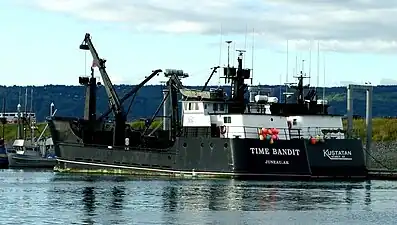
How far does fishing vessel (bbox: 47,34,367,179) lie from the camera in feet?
247

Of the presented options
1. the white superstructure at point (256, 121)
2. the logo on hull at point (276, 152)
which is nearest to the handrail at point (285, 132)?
the white superstructure at point (256, 121)

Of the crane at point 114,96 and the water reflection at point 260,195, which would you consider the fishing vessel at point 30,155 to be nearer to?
the crane at point 114,96

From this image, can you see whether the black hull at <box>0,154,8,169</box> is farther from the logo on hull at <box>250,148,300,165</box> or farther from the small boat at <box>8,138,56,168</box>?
the logo on hull at <box>250,148,300,165</box>

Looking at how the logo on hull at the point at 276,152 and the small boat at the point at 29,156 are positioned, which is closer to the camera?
the logo on hull at the point at 276,152

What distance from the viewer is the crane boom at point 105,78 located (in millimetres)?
89444

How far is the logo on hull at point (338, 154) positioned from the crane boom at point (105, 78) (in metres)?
20.7

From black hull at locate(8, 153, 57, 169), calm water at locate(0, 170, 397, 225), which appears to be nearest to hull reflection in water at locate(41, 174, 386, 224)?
calm water at locate(0, 170, 397, 225)

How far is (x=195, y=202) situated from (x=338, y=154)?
2014 cm

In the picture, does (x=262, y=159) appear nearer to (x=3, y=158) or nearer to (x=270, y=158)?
(x=270, y=158)

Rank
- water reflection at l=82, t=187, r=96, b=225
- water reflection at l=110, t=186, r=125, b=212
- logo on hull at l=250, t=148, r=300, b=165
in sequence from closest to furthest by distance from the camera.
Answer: water reflection at l=82, t=187, r=96, b=225
water reflection at l=110, t=186, r=125, b=212
logo on hull at l=250, t=148, r=300, b=165

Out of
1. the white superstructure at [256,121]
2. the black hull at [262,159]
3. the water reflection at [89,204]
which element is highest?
the white superstructure at [256,121]

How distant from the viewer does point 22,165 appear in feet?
384

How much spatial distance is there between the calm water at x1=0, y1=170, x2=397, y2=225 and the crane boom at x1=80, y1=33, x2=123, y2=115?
12.4 m

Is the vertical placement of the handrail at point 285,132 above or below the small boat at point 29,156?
above
